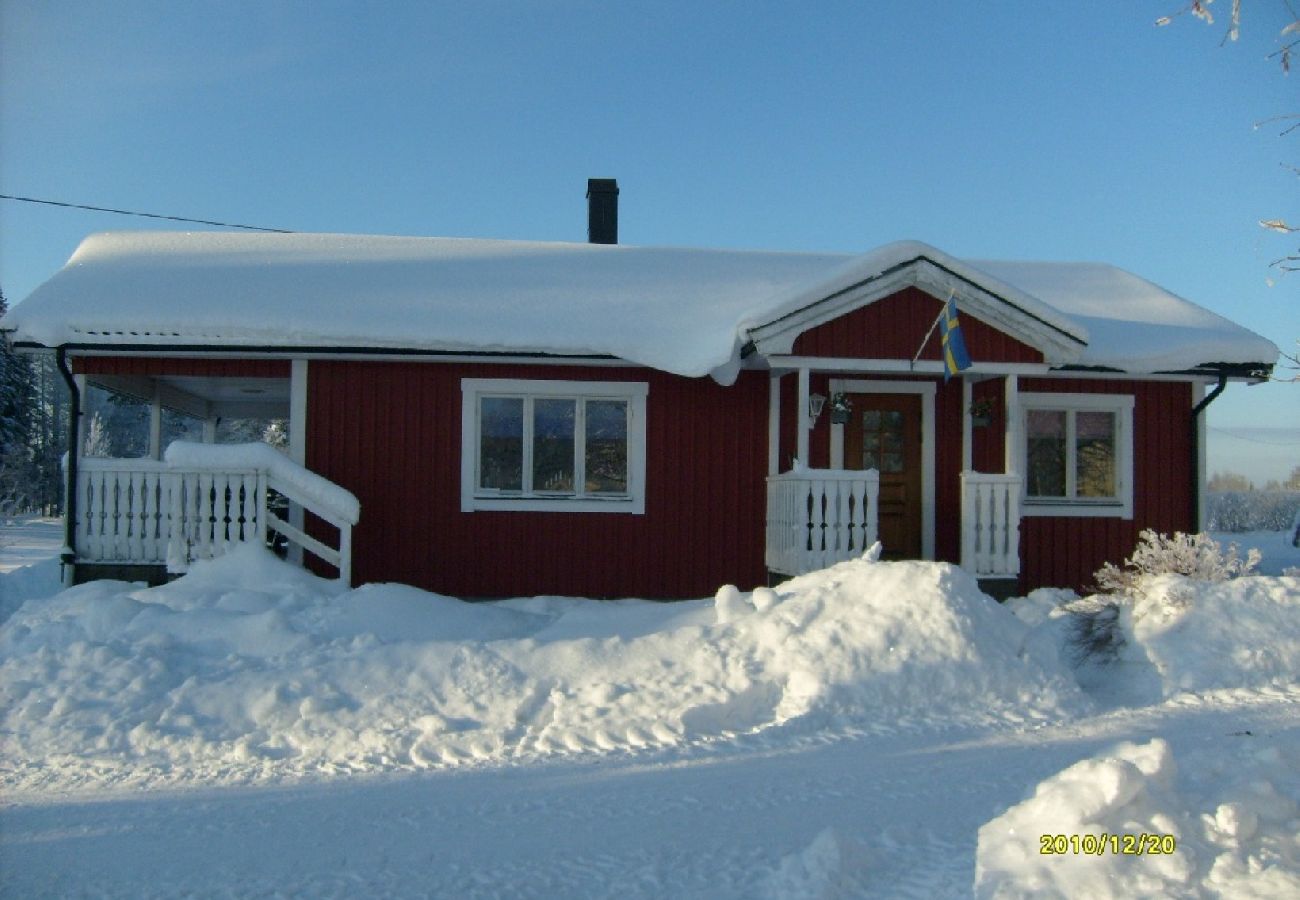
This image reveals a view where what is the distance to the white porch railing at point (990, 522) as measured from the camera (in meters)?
11.0

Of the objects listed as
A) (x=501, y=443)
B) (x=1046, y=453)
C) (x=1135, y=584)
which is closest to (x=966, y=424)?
(x=1046, y=453)

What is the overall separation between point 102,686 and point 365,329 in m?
5.02

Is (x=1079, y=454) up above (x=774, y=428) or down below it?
below

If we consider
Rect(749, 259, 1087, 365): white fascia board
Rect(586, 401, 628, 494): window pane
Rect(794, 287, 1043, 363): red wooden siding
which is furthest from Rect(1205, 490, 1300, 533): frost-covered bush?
Rect(586, 401, 628, 494): window pane

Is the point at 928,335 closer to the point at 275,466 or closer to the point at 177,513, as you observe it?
the point at 275,466

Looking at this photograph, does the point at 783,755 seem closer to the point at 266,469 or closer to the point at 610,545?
the point at 610,545

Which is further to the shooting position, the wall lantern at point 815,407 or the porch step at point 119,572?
the wall lantern at point 815,407

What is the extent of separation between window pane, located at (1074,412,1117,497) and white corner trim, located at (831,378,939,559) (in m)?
1.89

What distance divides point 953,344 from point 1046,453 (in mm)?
3246

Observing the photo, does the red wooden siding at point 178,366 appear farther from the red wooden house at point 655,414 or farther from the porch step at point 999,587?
the porch step at point 999,587

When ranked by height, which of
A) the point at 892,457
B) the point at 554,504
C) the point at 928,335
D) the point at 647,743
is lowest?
the point at 647,743

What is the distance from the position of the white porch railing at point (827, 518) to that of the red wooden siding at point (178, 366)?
5.60 metres

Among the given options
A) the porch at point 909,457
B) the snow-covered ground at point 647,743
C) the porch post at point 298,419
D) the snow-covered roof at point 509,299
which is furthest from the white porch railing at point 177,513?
the porch at point 909,457

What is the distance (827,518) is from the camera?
34.8ft
